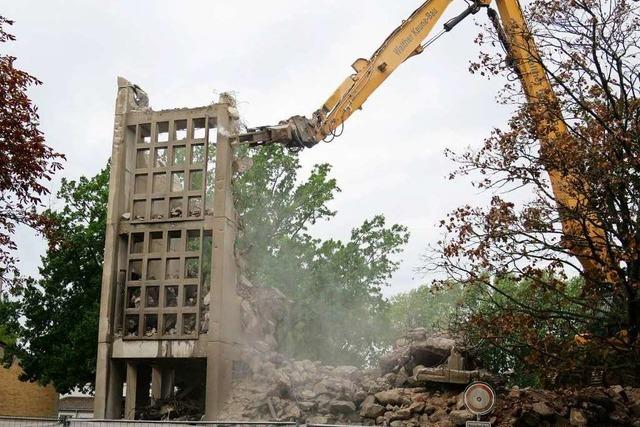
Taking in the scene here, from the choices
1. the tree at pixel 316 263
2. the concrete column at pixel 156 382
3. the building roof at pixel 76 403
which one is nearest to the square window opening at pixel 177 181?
the concrete column at pixel 156 382

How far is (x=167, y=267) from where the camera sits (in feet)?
62.4

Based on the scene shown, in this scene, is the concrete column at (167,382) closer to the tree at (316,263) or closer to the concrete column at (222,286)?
the concrete column at (222,286)

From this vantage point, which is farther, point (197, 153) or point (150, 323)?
point (197, 153)

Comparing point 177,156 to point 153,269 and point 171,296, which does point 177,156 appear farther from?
point 171,296

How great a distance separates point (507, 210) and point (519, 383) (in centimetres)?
1124

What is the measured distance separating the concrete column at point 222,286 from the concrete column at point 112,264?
263 cm

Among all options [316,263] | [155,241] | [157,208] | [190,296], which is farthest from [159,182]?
[316,263]

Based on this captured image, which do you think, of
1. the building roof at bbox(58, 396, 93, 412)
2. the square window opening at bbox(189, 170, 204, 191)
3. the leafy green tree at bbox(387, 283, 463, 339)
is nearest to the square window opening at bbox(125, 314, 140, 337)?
the square window opening at bbox(189, 170, 204, 191)

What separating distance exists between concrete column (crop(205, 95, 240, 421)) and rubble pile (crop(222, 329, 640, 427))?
55 centimetres

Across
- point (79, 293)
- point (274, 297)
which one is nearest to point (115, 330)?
point (274, 297)

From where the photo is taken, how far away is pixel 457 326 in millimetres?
14156

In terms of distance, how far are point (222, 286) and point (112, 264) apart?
301 centimetres

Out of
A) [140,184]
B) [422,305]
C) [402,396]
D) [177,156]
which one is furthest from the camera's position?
[422,305]

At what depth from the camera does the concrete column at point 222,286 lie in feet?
59.2
